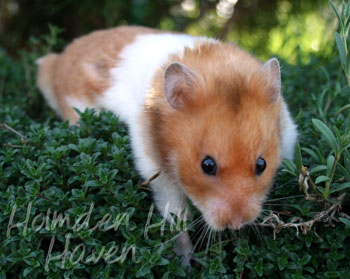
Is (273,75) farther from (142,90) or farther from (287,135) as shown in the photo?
(142,90)

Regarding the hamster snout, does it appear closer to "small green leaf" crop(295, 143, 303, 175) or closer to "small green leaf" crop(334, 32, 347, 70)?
"small green leaf" crop(295, 143, 303, 175)

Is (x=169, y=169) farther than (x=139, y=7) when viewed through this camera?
No

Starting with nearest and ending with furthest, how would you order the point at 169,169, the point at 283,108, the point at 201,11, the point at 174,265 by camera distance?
the point at 174,265
the point at 169,169
the point at 283,108
the point at 201,11

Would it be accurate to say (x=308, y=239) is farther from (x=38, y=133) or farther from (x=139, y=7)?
(x=139, y=7)

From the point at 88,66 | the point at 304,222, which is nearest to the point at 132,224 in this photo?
the point at 304,222

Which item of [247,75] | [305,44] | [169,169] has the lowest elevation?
[305,44]

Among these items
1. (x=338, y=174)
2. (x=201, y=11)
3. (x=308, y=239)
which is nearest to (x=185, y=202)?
(x=308, y=239)
